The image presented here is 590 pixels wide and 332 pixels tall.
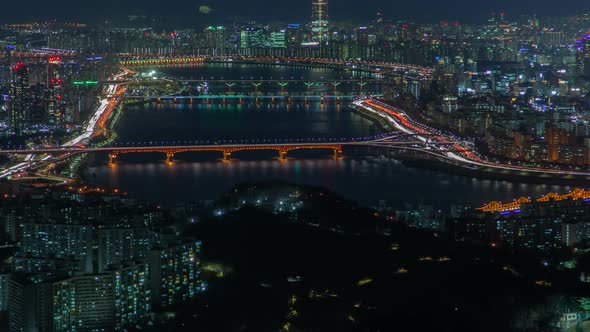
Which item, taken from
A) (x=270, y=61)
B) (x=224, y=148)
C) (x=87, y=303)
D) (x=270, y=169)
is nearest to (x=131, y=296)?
(x=87, y=303)

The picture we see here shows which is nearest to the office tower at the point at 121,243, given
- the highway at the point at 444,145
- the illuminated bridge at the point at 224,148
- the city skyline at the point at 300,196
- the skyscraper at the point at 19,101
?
the city skyline at the point at 300,196

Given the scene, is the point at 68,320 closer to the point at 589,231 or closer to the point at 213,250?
the point at 213,250

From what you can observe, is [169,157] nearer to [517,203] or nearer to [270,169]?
[270,169]

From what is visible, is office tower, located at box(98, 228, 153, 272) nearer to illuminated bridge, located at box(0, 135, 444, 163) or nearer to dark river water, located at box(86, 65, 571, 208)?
dark river water, located at box(86, 65, 571, 208)

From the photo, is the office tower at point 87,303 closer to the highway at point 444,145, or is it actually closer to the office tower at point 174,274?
the office tower at point 174,274

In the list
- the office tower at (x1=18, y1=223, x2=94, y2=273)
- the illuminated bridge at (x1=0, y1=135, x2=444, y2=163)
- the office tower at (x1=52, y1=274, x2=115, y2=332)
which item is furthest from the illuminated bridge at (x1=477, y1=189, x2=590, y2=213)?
the illuminated bridge at (x1=0, y1=135, x2=444, y2=163)
